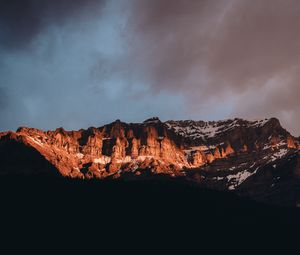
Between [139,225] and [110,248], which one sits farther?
[139,225]

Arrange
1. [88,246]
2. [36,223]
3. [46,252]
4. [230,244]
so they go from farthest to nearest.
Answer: [230,244]
[36,223]
[88,246]
[46,252]

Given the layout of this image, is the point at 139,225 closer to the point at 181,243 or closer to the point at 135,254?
the point at 181,243

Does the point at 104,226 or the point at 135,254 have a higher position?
the point at 104,226

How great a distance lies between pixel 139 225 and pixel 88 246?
31.8m

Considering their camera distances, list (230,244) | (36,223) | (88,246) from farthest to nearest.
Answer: (230,244), (36,223), (88,246)

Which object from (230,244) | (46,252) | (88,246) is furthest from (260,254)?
(46,252)

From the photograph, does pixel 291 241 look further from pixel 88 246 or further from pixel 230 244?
pixel 88 246

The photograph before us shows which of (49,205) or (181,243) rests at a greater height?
(49,205)

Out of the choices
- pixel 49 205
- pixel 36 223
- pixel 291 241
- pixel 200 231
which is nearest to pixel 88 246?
pixel 36 223

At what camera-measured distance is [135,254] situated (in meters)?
165

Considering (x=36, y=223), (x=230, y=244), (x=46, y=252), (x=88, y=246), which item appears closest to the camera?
(x=46, y=252)

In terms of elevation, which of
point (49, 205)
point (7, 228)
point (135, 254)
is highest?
point (49, 205)

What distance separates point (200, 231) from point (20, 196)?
60.5 meters

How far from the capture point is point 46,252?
508 feet
